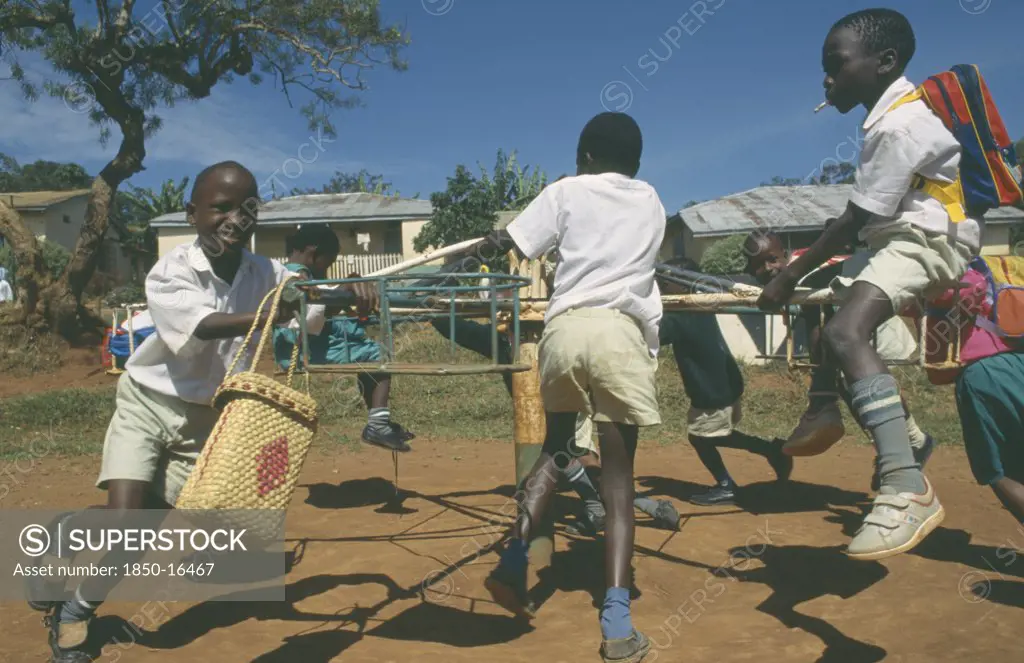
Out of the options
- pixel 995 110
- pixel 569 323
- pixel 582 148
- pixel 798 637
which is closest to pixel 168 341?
pixel 569 323

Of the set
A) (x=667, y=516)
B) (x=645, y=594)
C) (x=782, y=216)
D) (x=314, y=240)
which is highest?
(x=782, y=216)

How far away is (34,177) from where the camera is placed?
174 ft

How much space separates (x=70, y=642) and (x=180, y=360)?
101 centimetres

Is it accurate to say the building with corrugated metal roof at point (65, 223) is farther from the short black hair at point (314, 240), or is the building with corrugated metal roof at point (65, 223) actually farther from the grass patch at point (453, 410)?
the short black hair at point (314, 240)

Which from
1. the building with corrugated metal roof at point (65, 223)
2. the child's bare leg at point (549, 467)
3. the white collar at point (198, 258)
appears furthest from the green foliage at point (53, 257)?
the child's bare leg at point (549, 467)

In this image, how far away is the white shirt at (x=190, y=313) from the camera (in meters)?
2.63

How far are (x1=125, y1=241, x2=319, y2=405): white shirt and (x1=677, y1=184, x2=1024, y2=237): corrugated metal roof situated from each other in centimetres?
1636

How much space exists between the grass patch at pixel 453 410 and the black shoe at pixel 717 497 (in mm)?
2251

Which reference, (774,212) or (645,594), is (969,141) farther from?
(774,212)

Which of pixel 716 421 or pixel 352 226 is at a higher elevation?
pixel 352 226

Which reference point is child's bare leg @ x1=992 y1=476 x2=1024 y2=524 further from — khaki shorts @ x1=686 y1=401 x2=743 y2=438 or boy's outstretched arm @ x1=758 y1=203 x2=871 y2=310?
khaki shorts @ x1=686 y1=401 x2=743 y2=438

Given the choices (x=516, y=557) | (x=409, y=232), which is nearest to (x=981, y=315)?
(x=516, y=557)

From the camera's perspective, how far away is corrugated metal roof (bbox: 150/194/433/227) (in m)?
24.4

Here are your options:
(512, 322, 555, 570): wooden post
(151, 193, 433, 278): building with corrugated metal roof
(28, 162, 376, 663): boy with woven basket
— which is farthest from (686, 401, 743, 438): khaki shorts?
(151, 193, 433, 278): building with corrugated metal roof
